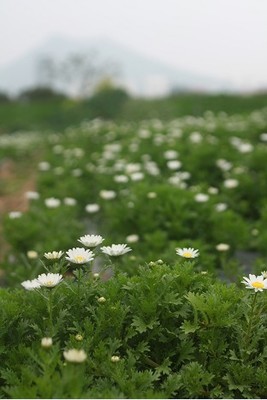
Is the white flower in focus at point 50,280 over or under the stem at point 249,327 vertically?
over

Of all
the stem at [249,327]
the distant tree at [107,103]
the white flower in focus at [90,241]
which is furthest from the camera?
the distant tree at [107,103]

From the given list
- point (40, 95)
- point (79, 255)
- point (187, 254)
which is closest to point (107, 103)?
point (40, 95)

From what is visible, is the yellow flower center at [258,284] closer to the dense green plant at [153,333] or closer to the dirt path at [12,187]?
the dense green plant at [153,333]

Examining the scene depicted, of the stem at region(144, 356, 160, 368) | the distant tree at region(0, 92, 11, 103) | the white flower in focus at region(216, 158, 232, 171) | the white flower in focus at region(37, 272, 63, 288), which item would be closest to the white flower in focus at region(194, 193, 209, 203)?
the white flower in focus at region(216, 158, 232, 171)

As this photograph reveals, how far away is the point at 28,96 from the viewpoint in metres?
37.7

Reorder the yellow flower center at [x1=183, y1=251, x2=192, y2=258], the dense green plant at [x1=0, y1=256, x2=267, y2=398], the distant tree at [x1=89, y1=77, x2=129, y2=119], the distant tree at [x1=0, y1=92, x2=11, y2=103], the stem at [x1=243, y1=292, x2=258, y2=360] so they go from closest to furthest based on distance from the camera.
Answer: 1. the dense green plant at [x1=0, y1=256, x2=267, y2=398]
2. the stem at [x1=243, y1=292, x2=258, y2=360]
3. the yellow flower center at [x1=183, y1=251, x2=192, y2=258]
4. the distant tree at [x1=89, y1=77, x2=129, y2=119]
5. the distant tree at [x1=0, y1=92, x2=11, y2=103]

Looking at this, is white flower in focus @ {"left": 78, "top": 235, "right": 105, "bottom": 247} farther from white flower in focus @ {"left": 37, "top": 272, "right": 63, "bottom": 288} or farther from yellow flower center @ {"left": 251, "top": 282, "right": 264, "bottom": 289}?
yellow flower center @ {"left": 251, "top": 282, "right": 264, "bottom": 289}

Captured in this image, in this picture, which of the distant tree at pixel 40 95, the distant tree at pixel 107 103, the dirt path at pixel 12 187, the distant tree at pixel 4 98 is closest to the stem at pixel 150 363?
the dirt path at pixel 12 187

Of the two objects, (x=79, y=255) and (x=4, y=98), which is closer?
(x=79, y=255)

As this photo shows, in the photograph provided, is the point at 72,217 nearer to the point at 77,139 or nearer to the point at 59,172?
the point at 59,172

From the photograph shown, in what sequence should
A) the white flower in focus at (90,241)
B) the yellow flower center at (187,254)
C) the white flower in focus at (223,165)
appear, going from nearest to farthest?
the white flower in focus at (90,241) < the yellow flower center at (187,254) < the white flower in focus at (223,165)

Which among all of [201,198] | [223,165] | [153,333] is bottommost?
[153,333]

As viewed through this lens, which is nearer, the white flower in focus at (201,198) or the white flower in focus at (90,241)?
the white flower in focus at (90,241)

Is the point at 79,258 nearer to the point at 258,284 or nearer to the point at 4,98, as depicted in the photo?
the point at 258,284
